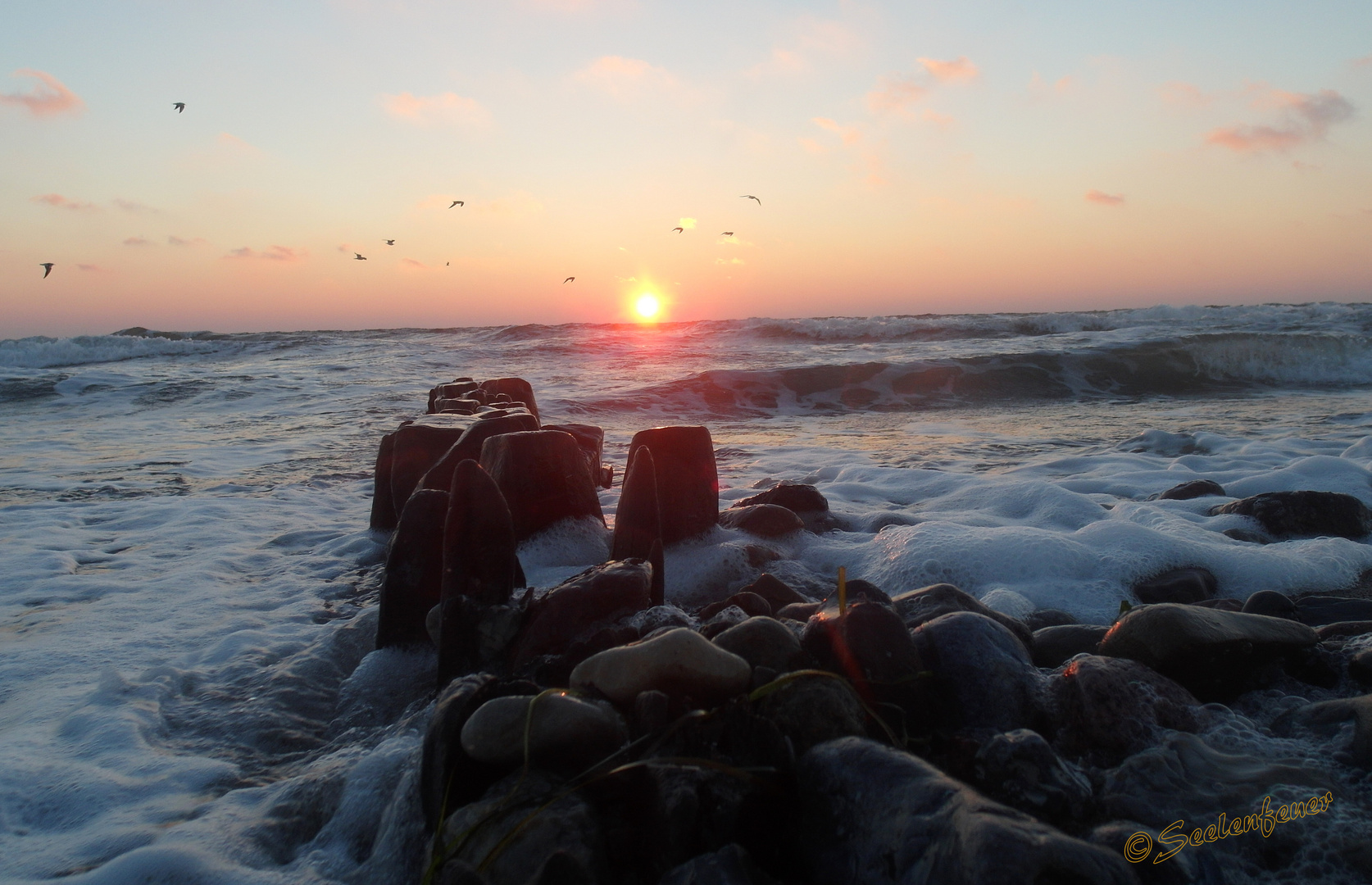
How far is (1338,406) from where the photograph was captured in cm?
992

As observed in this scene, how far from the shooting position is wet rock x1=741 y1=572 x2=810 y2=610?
3.06 meters

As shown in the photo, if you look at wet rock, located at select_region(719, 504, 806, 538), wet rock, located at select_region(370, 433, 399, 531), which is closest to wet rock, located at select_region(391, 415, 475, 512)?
wet rock, located at select_region(370, 433, 399, 531)

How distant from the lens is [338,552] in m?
4.39

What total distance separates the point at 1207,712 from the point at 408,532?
2556 millimetres

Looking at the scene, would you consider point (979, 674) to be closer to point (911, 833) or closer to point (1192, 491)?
point (911, 833)

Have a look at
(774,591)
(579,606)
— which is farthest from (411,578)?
(774,591)

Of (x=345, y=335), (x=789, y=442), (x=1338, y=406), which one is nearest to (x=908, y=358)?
(x=1338, y=406)

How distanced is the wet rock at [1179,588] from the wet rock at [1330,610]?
0.58 meters

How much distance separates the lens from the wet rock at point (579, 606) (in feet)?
7.68

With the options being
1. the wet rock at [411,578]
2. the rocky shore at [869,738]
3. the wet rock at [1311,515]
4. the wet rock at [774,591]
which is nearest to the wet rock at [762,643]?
the rocky shore at [869,738]

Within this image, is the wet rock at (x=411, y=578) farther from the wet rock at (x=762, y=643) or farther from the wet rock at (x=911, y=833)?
the wet rock at (x=911, y=833)

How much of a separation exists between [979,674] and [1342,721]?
83 centimetres

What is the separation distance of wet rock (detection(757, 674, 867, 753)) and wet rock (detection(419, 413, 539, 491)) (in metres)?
2.41

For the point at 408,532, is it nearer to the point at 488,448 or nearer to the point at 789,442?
the point at 488,448
